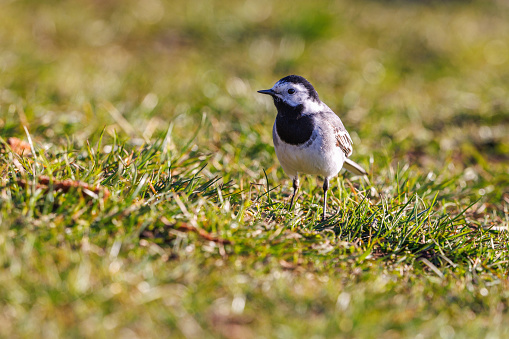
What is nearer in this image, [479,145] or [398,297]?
[398,297]

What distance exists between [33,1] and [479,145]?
7.46m

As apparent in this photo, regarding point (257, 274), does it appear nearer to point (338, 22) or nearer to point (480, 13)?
point (338, 22)

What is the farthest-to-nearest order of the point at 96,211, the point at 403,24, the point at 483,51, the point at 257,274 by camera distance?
the point at 403,24, the point at 483,51, the point at 96,211, the point at 257,274

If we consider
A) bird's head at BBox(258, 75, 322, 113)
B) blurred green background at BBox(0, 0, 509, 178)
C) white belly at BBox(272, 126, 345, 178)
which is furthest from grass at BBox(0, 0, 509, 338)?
bird's head at BBox(258, 75, 322, 113)

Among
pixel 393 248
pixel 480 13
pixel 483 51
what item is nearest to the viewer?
pixel 393 248

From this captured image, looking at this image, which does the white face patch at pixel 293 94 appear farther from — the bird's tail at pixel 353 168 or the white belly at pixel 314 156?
the bird's tail at pixel 353 168

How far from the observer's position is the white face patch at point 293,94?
4.46 metres

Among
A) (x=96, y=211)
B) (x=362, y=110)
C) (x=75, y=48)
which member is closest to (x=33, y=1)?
(x=75, y=48)

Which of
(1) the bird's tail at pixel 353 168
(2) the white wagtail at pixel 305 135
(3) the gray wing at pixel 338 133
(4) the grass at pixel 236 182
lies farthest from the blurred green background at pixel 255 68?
(2) the white wagtail at pixel 305 135

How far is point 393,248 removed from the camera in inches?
152

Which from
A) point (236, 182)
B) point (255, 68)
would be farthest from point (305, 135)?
point (255, 68)

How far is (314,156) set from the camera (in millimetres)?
4234

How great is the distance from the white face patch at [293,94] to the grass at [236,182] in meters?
0.62

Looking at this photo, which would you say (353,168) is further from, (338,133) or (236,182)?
(236,182)
